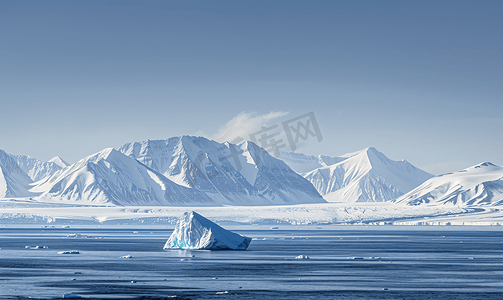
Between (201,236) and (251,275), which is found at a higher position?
(251,275)

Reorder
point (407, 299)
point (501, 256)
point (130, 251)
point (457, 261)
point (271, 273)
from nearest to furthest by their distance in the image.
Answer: point (407, 299)
point (271, 273)
point (457, 261)
point (501, 256)
point (130, 251)

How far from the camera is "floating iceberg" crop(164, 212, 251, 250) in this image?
65.9m

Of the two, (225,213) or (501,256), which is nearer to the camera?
(501,256)

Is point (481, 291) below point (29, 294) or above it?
below

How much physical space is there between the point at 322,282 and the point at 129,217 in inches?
5361

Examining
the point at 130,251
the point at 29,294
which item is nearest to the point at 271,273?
the point at 29,294

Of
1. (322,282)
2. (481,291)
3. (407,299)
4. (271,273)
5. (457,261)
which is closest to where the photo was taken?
(407,299)

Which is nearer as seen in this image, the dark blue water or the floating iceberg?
the dark blue water

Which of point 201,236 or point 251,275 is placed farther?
point 201,236

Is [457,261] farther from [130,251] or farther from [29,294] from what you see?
[29,294]

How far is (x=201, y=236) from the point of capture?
67.0 m

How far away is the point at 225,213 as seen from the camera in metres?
174

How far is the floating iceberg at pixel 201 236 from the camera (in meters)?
65.9

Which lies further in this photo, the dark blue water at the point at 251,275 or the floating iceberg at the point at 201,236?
the floating iceberg at the point at 201,236
